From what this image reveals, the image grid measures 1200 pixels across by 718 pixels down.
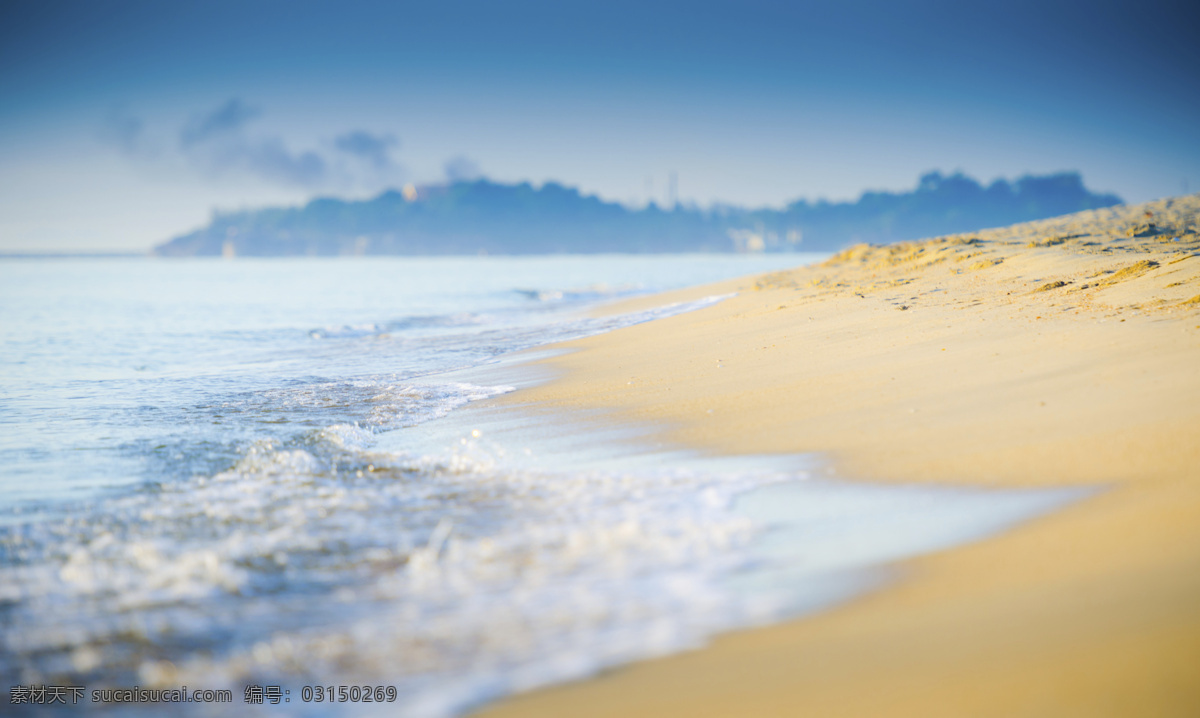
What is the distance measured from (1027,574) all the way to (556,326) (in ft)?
40.4

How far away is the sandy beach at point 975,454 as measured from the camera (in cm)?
188

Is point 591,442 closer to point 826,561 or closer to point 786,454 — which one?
point 786,454

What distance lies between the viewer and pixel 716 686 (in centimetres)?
195

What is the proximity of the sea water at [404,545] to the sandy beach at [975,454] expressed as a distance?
0.19 meters

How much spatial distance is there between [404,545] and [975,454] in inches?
Result: 117

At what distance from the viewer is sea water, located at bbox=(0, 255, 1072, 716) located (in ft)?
7.38

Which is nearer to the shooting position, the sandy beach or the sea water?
the sandy beach

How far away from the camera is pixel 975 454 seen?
12.1 feet

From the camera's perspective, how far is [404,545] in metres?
3.15

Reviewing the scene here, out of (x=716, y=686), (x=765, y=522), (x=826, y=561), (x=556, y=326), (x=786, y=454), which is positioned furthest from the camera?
(x=556, y=326)

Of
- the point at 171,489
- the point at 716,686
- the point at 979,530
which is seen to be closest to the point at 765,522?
the point at 979,530

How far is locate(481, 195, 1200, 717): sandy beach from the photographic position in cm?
188

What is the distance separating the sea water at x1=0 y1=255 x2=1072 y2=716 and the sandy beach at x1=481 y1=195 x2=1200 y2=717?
0.63 feet

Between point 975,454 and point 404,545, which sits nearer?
point 404,545
